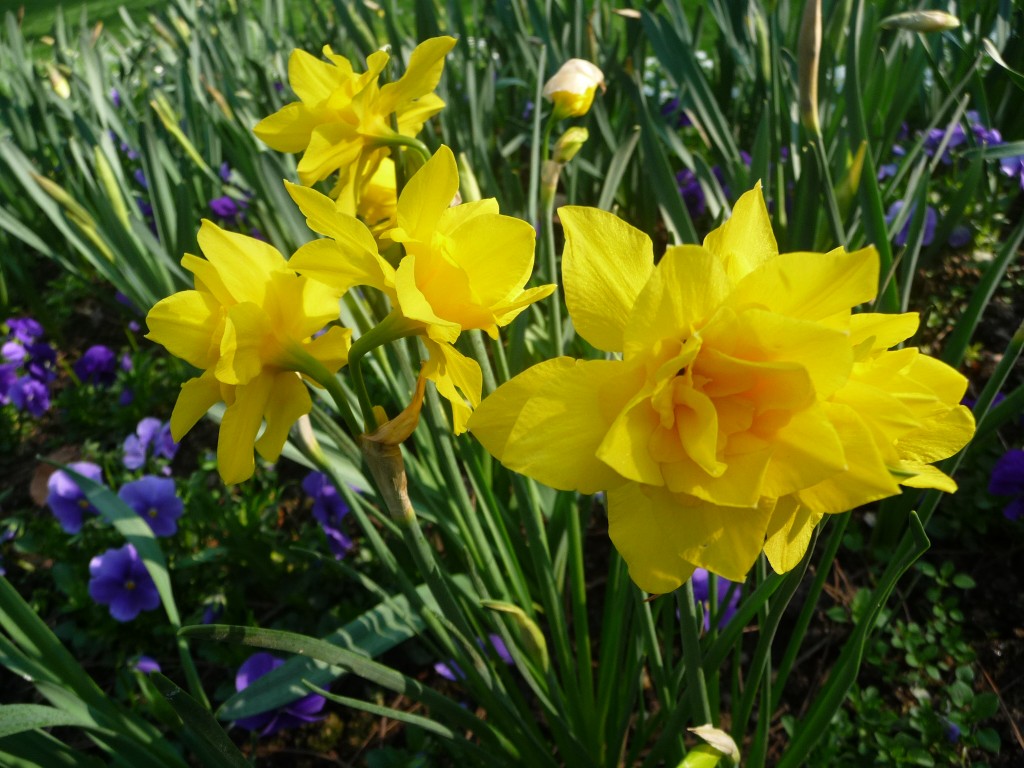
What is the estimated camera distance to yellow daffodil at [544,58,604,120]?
42.2 inches

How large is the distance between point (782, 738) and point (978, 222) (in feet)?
5.39

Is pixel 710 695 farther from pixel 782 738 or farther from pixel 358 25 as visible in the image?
pixel 358 25

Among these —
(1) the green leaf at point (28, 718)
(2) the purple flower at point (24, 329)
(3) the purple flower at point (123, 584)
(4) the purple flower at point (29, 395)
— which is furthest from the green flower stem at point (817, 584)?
(2) the purple flower at point (24, 329)

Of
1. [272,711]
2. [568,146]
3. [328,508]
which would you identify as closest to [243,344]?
[568,146]

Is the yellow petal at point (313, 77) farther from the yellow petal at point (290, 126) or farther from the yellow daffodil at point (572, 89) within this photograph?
the yellow daffodil at point (572, 89)

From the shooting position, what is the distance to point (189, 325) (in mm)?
612

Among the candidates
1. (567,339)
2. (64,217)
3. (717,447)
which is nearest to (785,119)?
(567,339)

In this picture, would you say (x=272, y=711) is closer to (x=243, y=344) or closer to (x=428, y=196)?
(x=243, y=344)

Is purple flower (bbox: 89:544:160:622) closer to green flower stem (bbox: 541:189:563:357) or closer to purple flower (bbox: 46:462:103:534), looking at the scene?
purple flower (bbox: 46:462:103:534)

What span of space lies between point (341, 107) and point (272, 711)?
0.95 metres

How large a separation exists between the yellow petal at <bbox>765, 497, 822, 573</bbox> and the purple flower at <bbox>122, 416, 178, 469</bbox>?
1.53 m

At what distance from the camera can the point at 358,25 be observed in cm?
180

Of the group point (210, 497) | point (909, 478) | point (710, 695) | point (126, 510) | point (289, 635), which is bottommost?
point (210, 497)

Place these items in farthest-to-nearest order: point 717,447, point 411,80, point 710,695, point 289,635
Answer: point 710,695 < point 411,80 < point 289,635 < point 717,447
